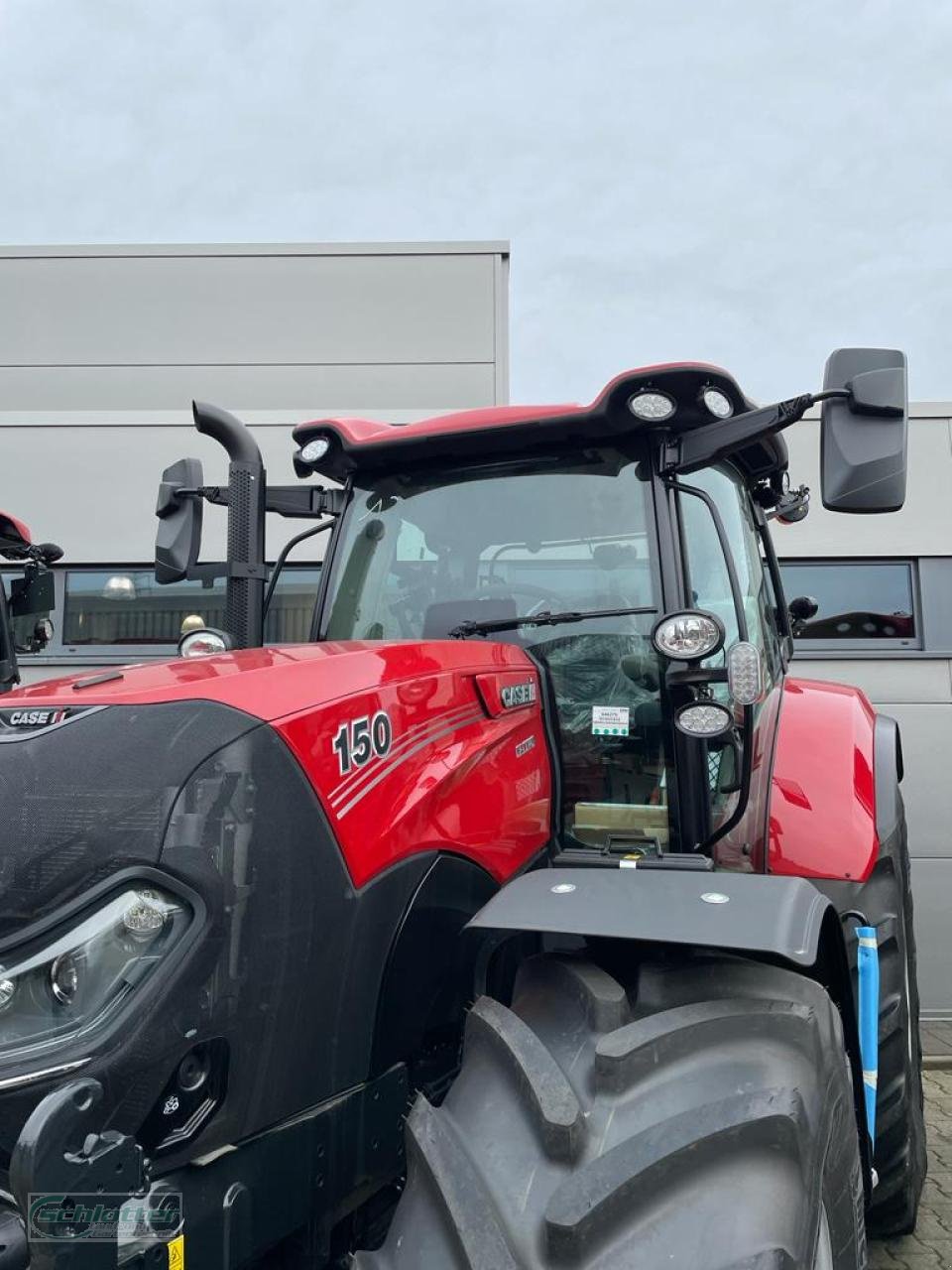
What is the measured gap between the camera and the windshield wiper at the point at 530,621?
2.52 m

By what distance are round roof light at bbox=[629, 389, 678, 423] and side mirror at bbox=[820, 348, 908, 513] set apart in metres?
0.35

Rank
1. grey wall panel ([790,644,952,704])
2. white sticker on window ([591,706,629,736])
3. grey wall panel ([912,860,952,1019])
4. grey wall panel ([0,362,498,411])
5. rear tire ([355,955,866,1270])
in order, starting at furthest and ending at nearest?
grey wall panel ([0,362,498,411])
grey wall panel ([790,644,952,704])
grey wall panel ([912,860,952,1019])
white sticker on window ([591,706,629,736])
rear tire ([355,955,866,1270])

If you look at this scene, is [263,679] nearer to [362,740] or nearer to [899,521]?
[362,740]

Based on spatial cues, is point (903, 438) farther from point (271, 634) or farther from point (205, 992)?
point (271, 634)

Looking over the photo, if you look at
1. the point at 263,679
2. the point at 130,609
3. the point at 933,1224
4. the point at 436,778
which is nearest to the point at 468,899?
the point at 436,778

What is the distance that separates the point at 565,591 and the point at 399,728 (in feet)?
2.70

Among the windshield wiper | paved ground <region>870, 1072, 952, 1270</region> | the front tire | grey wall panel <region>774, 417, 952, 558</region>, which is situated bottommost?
paved ground <region>870, 1072, 952, 1270</region>

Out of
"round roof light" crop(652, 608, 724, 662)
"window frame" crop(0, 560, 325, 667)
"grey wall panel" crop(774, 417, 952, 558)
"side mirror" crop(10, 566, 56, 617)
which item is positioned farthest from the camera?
"window frame" crop(0, 560, 325, 667)

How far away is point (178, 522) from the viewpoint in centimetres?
284

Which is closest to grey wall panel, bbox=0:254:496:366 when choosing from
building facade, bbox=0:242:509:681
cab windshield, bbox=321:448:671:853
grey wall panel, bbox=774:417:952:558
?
building facade, bbox=0:242:509:681

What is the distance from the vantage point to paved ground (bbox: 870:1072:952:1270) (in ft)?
10.6

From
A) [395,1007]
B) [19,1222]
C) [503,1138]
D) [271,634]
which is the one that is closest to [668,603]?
[395,1007]

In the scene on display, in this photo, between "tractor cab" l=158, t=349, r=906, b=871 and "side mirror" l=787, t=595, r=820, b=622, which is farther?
"side mirror" l=787, t=595, r=820, b=622

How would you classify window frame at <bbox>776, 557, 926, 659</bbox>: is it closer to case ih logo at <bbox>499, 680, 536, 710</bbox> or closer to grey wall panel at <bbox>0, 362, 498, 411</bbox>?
grey wall panel at <bbox>0, 362, 498, 411</bbox>
